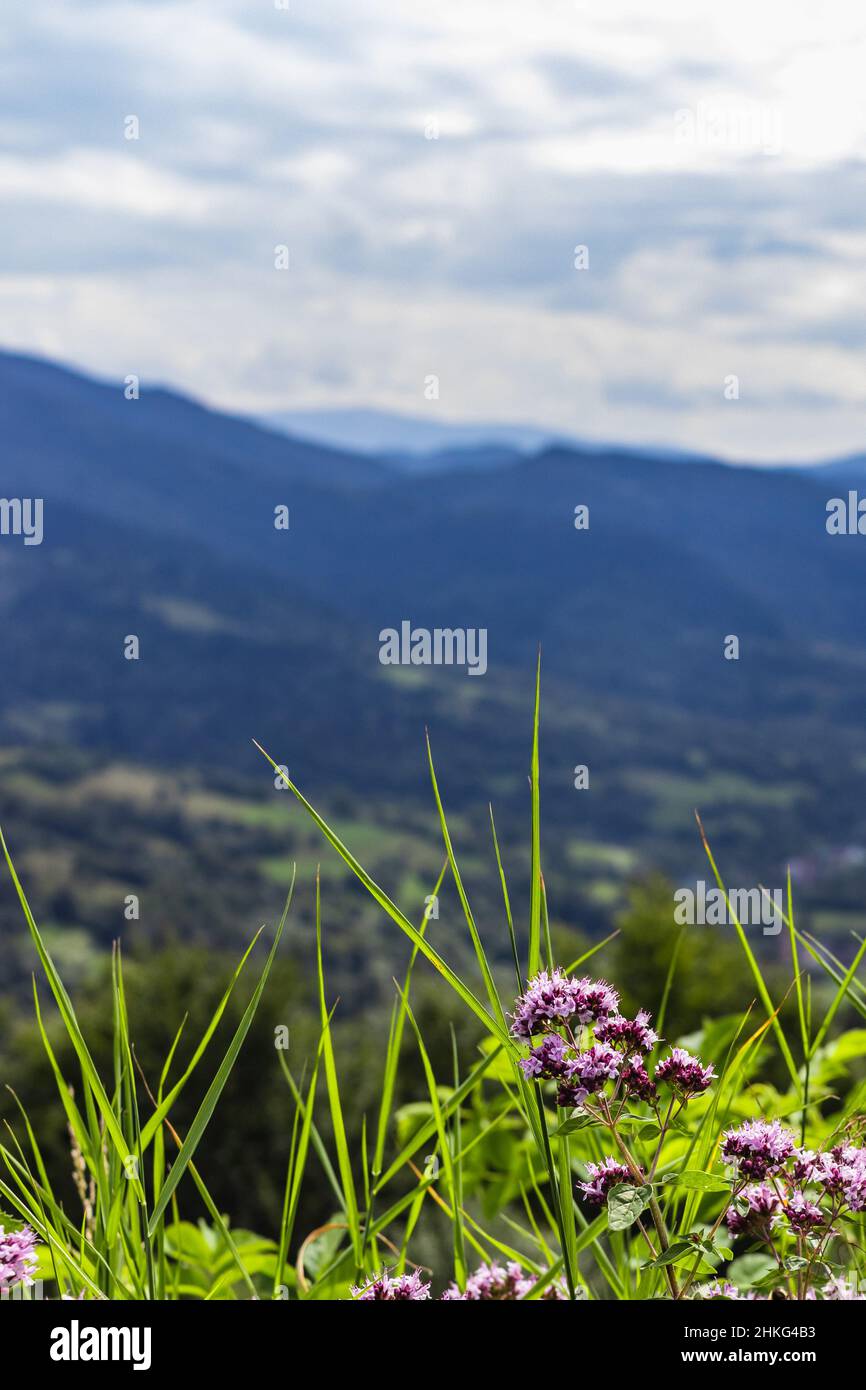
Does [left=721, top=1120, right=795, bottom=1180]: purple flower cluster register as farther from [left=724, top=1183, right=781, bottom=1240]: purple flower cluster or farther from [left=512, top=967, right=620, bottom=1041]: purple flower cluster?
[left=512, top=967, right=620, bottom=1041]: purple flower cluster

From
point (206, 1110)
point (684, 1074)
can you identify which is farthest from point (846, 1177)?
point (206, 1110)

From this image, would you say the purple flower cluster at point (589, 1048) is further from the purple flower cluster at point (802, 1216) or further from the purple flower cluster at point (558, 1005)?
the purple flower cluster at point (802, 1216)

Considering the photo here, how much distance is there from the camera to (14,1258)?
1.02m

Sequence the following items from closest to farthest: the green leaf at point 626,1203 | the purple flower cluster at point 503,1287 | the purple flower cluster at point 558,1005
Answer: the green leaf at point 626,1203 < the purple flower cluster at point 558,1005 < the purple flower cluster at point 503,1287

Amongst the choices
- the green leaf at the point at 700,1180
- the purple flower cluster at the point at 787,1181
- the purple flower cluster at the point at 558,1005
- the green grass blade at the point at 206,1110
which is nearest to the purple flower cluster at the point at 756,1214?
the purple flower cluster at the point at 787,1181

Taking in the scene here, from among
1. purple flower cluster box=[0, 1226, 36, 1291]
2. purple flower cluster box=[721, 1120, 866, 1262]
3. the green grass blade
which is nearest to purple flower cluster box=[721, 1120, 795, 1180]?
purple flower cluster box=[721, 1120, 866, 1262]

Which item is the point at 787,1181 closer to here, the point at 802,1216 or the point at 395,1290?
the point at 802,1216

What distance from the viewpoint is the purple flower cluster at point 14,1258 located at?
3.31 feet

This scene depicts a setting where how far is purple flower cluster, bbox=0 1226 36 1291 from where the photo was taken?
1.01 metres

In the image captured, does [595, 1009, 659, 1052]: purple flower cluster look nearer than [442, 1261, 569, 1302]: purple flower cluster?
Yes

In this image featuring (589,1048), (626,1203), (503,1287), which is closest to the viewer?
(626,1203)

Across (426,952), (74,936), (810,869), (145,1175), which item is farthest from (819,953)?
(810,869)
